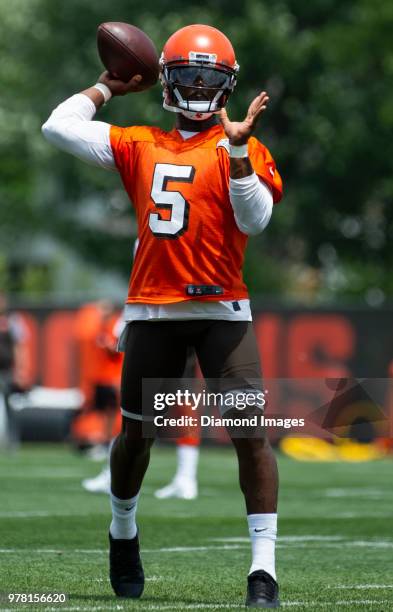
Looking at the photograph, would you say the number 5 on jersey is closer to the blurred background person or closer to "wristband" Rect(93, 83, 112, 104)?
"wristband" Rect(93, 83, 112, 104)

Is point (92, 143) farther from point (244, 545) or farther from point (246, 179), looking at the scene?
point (244, 545)

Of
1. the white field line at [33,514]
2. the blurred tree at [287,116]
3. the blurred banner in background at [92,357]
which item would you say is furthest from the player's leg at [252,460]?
the blurred tree at [287,116]

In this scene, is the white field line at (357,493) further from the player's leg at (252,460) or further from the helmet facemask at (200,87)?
the helmet facemask at (200,87)

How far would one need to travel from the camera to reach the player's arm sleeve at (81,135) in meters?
5.23

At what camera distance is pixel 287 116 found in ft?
93.2

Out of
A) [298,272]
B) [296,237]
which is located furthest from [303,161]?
[298,272]

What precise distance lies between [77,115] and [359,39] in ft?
75.7

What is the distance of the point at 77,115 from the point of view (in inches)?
209

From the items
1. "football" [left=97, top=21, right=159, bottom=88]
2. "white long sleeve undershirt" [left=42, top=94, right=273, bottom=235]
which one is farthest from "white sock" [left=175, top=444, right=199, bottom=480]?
"white long sleeve undershirt" [left=42, top=94, right=273, bottom=235]

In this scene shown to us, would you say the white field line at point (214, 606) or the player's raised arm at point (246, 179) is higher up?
the player's raised arm at point (246, 179)

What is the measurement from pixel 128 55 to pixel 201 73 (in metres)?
0.45

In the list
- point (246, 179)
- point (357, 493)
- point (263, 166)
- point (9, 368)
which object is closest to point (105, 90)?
point (263, 166)

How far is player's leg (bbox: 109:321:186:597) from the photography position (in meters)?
5.13

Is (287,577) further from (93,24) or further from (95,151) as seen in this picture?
(93,24)
